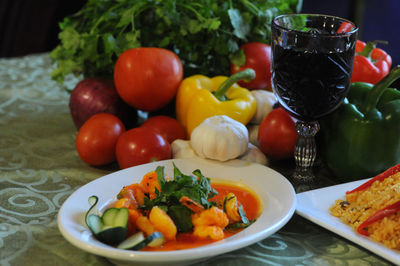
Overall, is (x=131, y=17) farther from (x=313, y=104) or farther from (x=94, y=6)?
(x=313, y=104)

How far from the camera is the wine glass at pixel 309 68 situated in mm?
1116

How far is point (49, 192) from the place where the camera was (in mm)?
1179

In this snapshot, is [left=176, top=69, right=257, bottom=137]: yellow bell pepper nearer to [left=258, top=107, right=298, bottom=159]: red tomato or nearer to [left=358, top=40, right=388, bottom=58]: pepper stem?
[left=258, top=107, right=298, bottom=159]: red tomato

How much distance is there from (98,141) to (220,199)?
1.32 ft

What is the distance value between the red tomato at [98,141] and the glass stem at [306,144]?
18.6 inches

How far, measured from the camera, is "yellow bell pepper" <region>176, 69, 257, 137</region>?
1.46 m

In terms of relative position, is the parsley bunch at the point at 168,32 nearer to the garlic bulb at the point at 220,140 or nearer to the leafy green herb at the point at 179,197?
the garlic bulb at the point at 220,140

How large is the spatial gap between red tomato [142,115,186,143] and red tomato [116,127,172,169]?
0.33 ft

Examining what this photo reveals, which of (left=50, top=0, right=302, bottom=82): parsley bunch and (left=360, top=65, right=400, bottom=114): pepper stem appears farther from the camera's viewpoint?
(left=50, top=0, right=302, bottom=82): parsley bunch

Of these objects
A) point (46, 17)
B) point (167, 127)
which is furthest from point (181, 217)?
point (46, 17)

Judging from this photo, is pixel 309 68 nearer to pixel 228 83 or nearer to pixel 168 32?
pixel 228 83

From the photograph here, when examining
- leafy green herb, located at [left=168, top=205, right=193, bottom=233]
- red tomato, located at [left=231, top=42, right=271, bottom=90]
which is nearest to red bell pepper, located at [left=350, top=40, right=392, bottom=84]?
red tomato, located at [left=231, top=42, right=271, bottom=90]

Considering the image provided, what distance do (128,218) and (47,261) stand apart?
17cm

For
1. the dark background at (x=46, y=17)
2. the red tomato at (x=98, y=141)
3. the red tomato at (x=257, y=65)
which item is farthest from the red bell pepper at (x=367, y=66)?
the dark background at (x=46, y=17)
